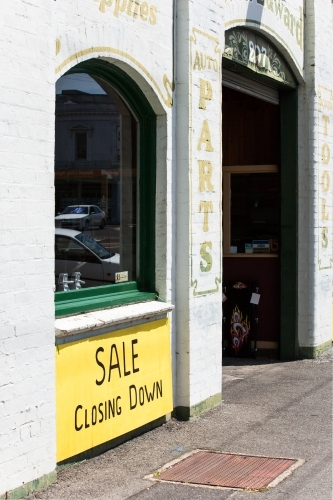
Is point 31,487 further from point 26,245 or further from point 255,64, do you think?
point 255,64

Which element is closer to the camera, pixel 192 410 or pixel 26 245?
pixel 26 245

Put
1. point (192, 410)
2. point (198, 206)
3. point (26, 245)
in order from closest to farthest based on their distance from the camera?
point (26, 245) → point (192, 410) → point (198, 206)

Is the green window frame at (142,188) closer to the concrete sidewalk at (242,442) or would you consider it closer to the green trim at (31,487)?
the concrete sidewalk at (242,442)

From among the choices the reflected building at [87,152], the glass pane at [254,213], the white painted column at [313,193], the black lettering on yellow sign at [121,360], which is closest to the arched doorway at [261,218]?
the glass pane at [254,213]

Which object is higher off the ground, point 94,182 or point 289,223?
point 94,182

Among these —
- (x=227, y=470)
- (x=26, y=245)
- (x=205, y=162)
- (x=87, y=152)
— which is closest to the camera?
(x=26, y=245)

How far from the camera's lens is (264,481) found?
6.35m

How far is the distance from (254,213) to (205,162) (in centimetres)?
384

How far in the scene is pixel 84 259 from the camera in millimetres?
7328

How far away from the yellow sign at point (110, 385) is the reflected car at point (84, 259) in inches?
20.8

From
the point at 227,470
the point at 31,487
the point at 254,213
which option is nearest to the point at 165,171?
the point at 227,470

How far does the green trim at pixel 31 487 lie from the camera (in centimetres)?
570

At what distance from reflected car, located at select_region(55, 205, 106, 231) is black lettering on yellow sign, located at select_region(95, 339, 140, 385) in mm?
1046

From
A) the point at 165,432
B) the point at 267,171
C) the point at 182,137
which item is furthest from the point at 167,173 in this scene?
the point at 267,171
